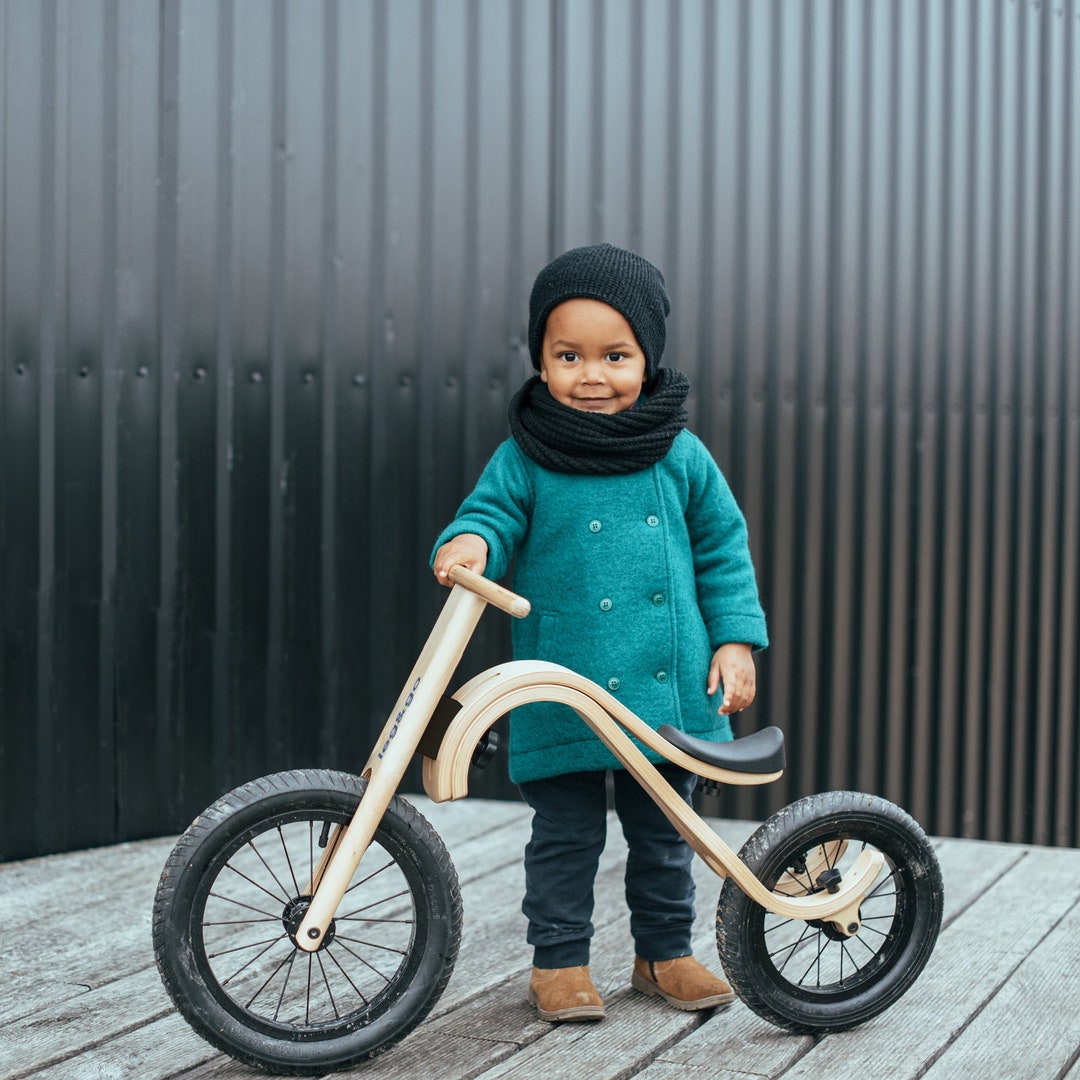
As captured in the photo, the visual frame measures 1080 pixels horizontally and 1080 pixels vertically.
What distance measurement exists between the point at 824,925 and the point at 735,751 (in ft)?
1.34

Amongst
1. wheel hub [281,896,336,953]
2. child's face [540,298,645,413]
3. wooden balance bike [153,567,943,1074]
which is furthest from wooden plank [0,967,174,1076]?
child's face [540,298,645,413]

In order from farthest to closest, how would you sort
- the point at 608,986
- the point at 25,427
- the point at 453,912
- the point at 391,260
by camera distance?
the point at 391,260
the point at 25,427
the point at 608,986
the point at 453,912

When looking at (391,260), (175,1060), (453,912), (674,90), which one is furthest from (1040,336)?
(175,1060)

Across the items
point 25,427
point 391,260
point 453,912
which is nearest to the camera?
point 453,912

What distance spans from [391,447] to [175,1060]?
2011mm

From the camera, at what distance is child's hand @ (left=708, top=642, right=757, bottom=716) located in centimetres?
250

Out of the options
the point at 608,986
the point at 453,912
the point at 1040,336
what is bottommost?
the point at 608,986

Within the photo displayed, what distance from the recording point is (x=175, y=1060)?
2250 millimetres

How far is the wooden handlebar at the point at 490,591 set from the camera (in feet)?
7.23

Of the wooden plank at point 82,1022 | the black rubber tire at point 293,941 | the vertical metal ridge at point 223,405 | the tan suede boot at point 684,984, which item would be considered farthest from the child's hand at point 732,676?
the vertical metal ridge at point 223,405

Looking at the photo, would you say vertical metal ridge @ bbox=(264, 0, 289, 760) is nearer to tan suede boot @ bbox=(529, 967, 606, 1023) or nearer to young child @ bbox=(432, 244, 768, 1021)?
young child @ bbox=(432, 244, 768, 1021)

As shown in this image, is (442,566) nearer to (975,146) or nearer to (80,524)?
(80,524)

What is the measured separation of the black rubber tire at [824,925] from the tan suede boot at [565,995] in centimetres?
27

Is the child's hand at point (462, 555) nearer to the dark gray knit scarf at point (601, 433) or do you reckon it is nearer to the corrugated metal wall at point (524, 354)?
the dark gray knit scarf at point (601, 433)
